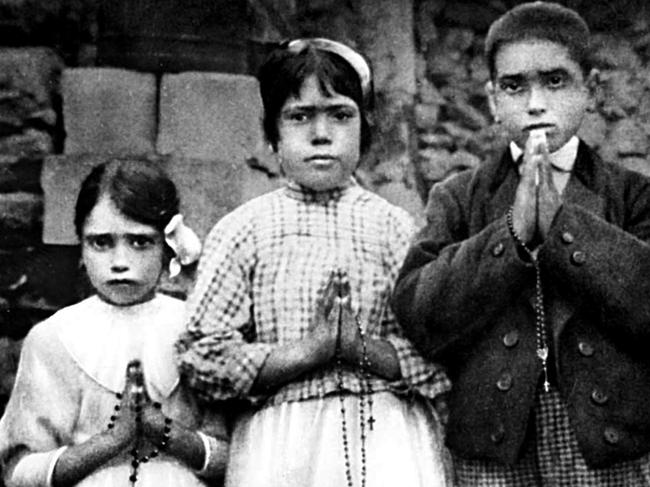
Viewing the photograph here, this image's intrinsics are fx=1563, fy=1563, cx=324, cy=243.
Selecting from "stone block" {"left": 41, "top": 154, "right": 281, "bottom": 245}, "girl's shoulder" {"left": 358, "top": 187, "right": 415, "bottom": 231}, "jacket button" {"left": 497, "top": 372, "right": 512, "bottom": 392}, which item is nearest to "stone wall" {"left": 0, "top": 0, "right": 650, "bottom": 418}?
"stone block" {"left": 41, "top": 154, "right": 281, "bottom": 245}

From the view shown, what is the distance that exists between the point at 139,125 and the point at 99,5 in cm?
33

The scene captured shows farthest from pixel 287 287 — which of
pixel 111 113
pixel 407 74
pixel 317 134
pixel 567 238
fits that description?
pixel 407 74

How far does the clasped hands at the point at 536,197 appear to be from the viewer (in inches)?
105

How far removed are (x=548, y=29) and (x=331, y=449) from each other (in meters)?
0.84

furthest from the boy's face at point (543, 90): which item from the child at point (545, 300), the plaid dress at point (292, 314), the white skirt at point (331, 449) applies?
the white skirt at point (331, 449)

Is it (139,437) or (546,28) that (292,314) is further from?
(546,28)

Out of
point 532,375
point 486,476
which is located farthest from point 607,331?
point 486,476

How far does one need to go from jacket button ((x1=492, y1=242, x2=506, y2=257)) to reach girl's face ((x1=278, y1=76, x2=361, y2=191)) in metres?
0.35

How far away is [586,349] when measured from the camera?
2684mm

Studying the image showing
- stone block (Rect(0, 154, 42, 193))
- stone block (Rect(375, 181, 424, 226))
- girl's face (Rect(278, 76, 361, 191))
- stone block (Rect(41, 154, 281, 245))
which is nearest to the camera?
girl's face (Rect(278, 76, 361, 191))

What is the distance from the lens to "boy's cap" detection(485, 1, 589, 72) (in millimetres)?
2799

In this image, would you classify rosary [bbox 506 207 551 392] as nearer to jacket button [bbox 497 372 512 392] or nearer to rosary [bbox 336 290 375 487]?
jacket button [bbox 497 372 512 392]

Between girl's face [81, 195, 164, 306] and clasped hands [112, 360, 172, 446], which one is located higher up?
girl's face [81, 195, 164, 306]

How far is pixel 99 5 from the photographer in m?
3.58
